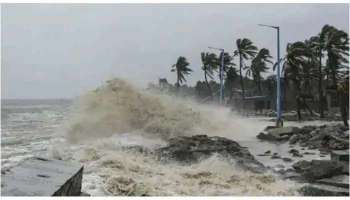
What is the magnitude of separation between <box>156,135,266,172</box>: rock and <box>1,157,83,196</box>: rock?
3203mm

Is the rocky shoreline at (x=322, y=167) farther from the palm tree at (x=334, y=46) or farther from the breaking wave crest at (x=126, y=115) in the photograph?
the palm tree at (x=334, y=46)

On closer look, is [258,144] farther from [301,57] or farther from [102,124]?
[301,57]

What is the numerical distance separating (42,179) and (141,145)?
558cm

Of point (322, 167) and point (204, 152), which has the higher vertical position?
point (322, 167)

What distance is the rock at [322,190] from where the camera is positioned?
5.15 meters

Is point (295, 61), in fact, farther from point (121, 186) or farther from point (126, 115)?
point (121, 186)

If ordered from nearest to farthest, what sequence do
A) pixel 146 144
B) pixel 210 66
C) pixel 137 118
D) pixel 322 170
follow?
1. pixel 322 170
2. pixel 146 144
3. pixel 137 118
4. pixel 210 66

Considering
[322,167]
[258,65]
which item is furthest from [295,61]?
[322,167]

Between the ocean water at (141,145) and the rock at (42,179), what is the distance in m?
0.66

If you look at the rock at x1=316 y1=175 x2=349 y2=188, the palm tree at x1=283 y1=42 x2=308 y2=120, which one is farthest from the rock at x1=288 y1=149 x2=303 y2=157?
the palm tree at x1=283 y1=42 x2=308 y2=120

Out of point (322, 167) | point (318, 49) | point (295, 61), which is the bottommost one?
point (322, 167)

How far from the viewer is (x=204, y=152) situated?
26.7 ft

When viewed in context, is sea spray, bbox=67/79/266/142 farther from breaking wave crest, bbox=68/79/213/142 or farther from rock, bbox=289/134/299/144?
rock, bbox=289/134/299/144

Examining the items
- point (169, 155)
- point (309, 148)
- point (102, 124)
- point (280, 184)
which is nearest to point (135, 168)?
point (169, 155)
